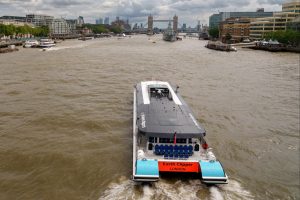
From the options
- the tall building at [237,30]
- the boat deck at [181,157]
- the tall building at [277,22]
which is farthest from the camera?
the tall building at [237,30]

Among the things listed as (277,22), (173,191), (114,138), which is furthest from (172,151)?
(277,22)

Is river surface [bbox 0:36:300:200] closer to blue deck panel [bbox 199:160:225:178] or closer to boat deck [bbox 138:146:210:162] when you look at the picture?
blue deck panel [bbox 199:160:225:178]

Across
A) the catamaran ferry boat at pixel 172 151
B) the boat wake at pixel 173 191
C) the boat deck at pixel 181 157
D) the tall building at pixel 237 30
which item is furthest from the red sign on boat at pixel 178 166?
the tall building at pixel 237 30

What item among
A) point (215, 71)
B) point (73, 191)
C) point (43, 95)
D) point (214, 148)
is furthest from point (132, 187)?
point (215, 71)

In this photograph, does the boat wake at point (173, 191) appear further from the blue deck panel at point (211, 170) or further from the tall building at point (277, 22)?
the tall building at point (277, 22)

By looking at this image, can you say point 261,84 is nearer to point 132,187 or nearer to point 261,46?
point 132,187

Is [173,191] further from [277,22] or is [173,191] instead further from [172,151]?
[277,22]
